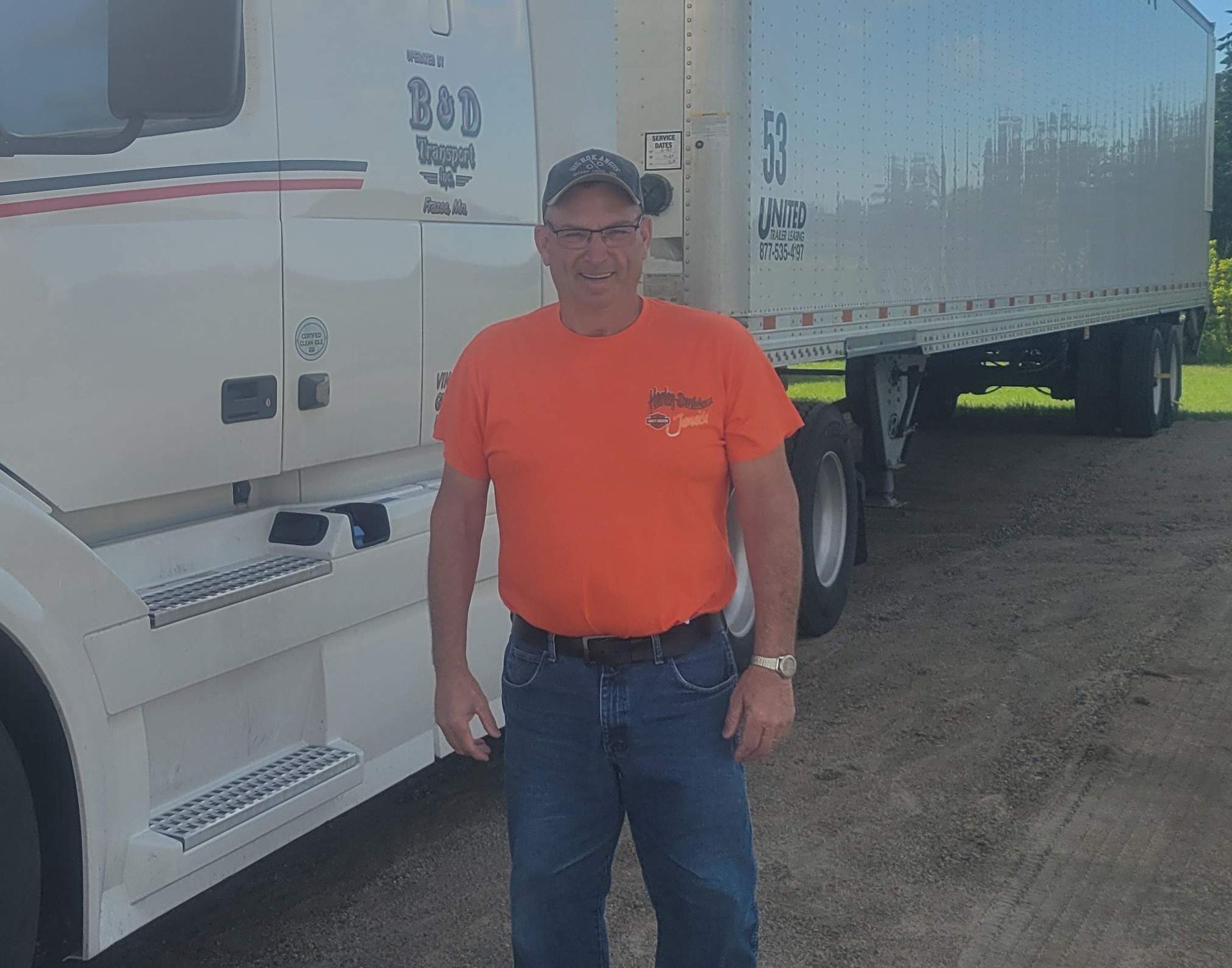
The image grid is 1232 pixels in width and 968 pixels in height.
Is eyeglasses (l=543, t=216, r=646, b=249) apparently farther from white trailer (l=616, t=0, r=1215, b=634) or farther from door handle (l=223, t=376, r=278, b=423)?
white trailer (l=616, t=0, r=1215, b=634)

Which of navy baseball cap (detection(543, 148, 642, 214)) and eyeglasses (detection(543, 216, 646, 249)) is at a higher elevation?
navy baseball cap (detection(543, 148, 642, 214))

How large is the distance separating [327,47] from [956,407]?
12.9 m

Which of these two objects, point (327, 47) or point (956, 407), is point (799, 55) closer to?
point (327, 47)

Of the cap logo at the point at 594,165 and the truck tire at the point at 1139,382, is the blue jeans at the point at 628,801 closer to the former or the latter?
the cap logo at the point at 594,165

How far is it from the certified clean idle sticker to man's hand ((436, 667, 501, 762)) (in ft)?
3.88

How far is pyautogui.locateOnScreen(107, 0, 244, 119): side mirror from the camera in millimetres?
2643

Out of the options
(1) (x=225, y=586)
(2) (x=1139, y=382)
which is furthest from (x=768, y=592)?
(2) (x=1139, y=382)

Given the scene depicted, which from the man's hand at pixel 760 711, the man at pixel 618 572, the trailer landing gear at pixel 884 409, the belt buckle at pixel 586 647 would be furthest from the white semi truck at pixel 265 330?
the trailer landing gear at pixel 884 409

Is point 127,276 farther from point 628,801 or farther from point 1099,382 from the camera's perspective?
point 1099,382

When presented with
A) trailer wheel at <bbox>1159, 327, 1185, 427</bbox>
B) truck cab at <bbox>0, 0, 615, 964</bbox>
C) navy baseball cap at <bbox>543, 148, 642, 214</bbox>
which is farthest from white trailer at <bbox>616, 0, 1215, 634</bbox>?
navy baseball cap at <bbox>543, 148, 642, 214</bbox>

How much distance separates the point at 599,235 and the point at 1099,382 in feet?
39.9

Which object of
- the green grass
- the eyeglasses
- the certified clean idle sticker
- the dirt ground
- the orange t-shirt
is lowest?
the dirt ground

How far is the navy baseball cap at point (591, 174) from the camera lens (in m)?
2.44

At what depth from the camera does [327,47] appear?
3.46m
